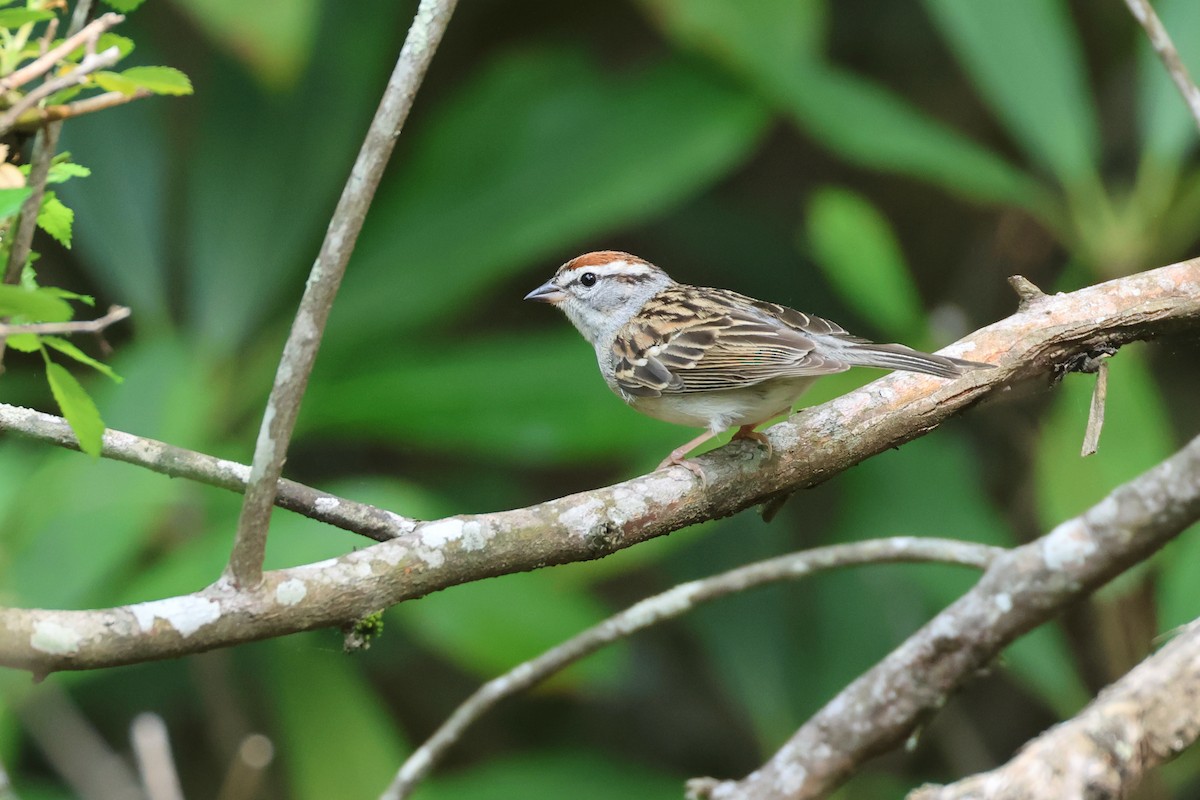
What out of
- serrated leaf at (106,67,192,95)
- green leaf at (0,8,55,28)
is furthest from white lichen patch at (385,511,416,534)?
green leaf at (0,8,55,28)

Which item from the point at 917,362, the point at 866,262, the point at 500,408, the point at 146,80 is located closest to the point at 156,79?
the point at 146,80

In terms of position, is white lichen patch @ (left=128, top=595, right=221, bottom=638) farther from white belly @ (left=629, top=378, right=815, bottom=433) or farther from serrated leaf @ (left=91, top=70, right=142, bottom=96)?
white belly @ (left=629, top=378, right=815, bottom=433)

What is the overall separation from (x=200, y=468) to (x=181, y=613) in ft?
1.58

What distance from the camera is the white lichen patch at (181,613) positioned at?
189 cm

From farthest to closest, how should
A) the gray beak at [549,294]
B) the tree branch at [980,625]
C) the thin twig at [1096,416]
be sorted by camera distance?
1. the gray beak at [549,294]
2. the thin twig at [1096,416]
3. the tree branch at [980,625]

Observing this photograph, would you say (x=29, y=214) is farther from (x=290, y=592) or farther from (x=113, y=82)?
(x=290, y=592)

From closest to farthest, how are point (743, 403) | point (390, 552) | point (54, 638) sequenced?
1. point (54, 638)
2. point (390, 552)
3. point (743, 403)

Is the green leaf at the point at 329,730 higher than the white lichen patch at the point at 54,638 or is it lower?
lower

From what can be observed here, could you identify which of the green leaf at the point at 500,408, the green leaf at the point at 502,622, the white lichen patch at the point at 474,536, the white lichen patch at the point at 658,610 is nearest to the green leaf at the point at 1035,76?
the green leaf at the point at 500,408

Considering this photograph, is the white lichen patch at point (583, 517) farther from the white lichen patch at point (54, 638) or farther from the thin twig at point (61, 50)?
the thin twig at point (61, 50)

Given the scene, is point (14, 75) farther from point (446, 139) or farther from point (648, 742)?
point (648, 742)

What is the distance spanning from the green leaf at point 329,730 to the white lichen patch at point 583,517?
7.37 ft

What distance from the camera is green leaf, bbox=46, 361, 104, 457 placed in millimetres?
1654

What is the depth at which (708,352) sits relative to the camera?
341cm
